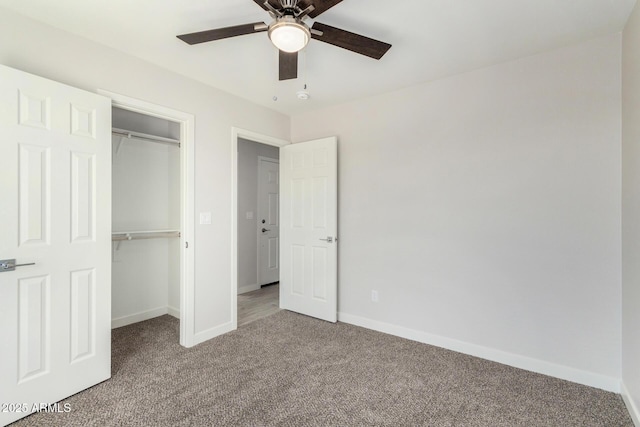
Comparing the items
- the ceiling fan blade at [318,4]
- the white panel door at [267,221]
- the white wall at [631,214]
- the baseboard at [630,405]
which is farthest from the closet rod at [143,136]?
the baseboard at [630,405]

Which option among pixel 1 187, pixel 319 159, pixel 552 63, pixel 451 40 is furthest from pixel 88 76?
pixel 552 63

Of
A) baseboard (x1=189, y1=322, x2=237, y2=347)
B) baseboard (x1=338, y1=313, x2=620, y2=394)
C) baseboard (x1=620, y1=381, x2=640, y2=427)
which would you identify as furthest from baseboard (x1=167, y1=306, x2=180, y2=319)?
baseboard (x1=620, y1=381, x2=640, y2=427)

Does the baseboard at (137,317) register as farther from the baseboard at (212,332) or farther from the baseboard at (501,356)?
the baseboard at (501,356)

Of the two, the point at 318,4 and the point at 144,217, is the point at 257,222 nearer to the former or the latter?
the point at 144,217

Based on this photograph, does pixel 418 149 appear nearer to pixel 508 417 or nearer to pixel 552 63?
pixel 552 63

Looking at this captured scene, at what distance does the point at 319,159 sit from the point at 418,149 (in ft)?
3.68

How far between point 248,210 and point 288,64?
3.17 meters

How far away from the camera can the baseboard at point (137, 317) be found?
3295mm

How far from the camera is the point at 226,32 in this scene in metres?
1.69

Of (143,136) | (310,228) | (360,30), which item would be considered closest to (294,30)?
(360,30)

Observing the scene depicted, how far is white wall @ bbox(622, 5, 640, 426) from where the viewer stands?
5.86ft

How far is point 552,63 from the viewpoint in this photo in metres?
2.32

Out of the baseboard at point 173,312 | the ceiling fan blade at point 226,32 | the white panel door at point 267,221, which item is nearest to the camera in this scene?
the ceiling fan blade at point 226,32

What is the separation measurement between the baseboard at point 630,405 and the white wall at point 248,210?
4168 millimetres
